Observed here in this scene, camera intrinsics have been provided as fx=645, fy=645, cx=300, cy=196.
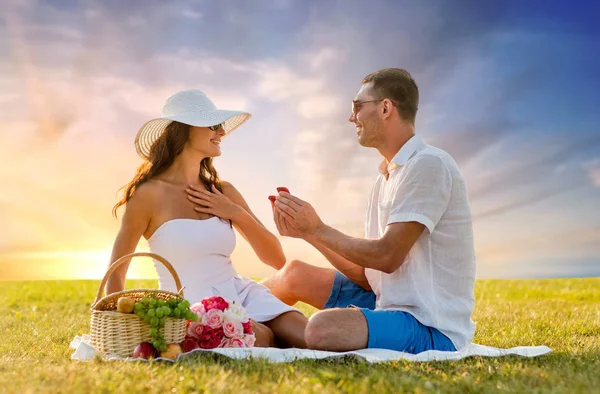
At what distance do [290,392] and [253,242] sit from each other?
7.90 feet

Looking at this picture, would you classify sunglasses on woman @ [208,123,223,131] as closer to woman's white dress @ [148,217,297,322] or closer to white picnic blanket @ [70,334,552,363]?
woman's white dress @ [148,217,297,322]

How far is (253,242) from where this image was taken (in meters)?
5.84

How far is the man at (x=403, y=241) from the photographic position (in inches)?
A: 189

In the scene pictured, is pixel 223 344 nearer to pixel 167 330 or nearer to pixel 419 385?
pixel 167 330

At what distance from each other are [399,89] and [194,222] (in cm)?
203

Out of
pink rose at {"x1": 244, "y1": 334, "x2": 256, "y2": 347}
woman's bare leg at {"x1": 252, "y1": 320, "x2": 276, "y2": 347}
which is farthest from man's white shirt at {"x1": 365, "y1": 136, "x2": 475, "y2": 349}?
pink rose at {"x1": 244, "y1": 334, "x2": 256, "y2": 347}

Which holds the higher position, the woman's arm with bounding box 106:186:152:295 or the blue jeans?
the woman's arm with bounding box 106:186:152:295

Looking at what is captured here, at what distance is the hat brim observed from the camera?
5.60 metres

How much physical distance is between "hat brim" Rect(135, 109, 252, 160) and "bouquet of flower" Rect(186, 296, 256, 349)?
1601 millimetres

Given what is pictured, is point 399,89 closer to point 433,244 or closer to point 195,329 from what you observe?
point 433,244

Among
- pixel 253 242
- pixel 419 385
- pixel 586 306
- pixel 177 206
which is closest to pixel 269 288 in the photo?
pixel 253 242

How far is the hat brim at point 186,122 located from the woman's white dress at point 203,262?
0.86 m

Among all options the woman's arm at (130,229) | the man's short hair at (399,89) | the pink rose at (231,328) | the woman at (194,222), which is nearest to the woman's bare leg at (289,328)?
the woman at (194,222)

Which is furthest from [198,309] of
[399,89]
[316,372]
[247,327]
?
[399,89]
